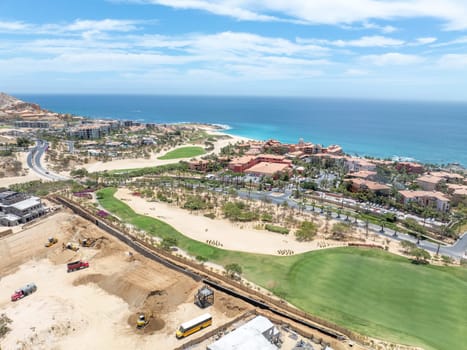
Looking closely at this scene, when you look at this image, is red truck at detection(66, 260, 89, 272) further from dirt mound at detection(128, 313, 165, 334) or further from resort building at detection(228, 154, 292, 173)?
resort building at detection(228, 154, 292, 173)

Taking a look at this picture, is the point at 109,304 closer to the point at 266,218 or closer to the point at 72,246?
the point at 72,246

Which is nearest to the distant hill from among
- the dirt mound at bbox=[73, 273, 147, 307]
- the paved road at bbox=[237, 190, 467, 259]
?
the paved road at bbox=[237, 190, 467, 259]

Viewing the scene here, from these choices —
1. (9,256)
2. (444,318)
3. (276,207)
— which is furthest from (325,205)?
(9,256)

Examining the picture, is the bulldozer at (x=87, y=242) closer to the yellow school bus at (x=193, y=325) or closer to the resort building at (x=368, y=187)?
the yellow school bus at (x=193, y=325)

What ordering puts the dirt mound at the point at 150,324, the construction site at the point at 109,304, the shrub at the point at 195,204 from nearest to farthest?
the construction site at the point at 109,304 → the dirt mound at the point at 150,324 → the shrub at the point at 195,204

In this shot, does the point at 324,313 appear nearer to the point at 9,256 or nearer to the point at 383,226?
the point at 383,226

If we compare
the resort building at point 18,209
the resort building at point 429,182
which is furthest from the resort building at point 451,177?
the resort building at point 18,209
